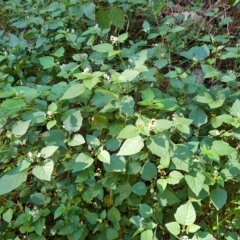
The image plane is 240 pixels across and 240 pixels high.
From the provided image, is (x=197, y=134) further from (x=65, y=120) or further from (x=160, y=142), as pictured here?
(x=65, y=120)

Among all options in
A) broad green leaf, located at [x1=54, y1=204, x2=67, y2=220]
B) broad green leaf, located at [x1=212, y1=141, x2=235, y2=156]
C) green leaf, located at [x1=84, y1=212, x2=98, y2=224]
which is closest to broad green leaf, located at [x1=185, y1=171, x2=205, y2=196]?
broad green leaf, located at [x1=212, y1=141, x2=235, y2=156]

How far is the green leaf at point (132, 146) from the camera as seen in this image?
1.36m

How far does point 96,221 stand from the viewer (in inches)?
61.7

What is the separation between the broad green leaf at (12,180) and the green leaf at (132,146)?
415mm

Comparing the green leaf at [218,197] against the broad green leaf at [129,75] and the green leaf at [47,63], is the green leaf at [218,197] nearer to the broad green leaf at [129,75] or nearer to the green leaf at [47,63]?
the broad green leaf at [129,75]

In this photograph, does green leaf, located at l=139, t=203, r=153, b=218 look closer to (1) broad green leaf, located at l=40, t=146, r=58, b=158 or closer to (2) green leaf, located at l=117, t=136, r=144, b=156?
(2) green leaf, located at l=117, t=136, r=144, b=156

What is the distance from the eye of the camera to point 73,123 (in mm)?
1520

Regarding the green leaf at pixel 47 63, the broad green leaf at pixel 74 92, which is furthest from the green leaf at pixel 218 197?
the green leaf at pixel 47 63

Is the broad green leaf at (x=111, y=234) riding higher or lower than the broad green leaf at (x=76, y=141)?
lower

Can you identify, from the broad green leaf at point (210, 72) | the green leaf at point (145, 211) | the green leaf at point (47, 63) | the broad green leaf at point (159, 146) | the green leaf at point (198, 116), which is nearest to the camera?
the broad green leaf at point (159, 146)

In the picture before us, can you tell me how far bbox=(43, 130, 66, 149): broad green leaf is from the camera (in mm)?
1542

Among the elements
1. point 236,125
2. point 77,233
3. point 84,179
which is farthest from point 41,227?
point 236,125

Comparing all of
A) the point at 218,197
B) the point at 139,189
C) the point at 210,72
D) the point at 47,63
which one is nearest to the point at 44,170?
the point at 139,189

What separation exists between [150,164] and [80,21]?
152 cm
